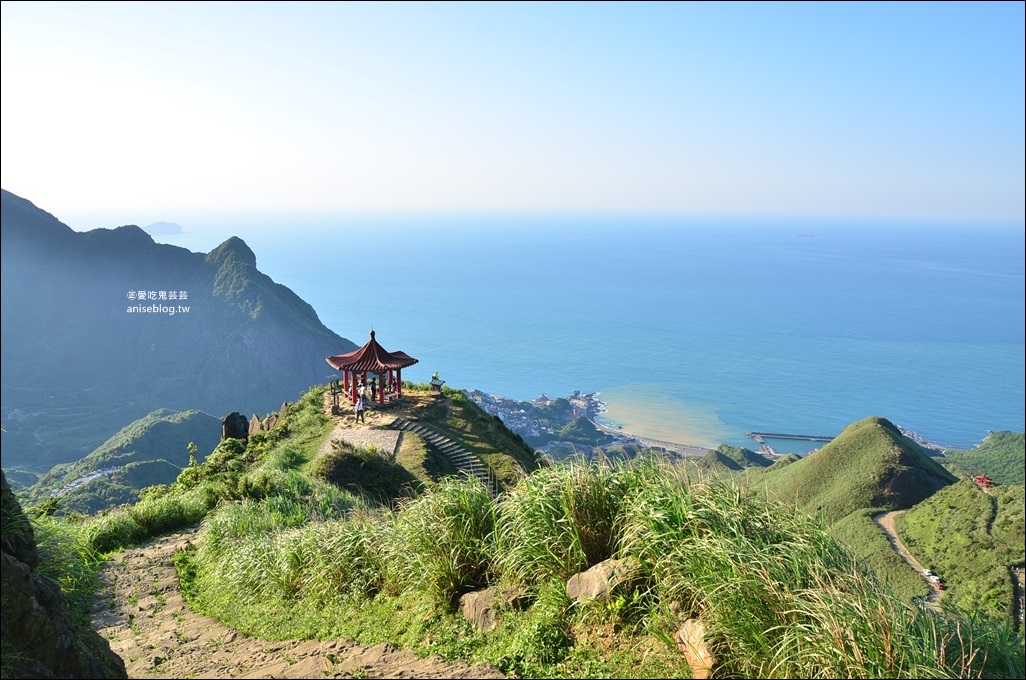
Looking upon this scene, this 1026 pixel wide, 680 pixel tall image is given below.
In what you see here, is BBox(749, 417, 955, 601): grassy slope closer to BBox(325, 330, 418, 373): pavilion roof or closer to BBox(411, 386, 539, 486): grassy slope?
BBox(411, 386, 539, 486): grassy slope

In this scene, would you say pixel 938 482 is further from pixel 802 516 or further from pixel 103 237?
pixel 103 237

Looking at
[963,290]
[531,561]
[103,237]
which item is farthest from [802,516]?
[963,290]

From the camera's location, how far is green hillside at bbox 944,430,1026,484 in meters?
63.3

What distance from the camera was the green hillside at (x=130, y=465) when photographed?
1441 inches

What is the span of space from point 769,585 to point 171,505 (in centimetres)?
1192

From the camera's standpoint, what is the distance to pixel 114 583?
9.14m

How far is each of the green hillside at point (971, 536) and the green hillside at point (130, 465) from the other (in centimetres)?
4426

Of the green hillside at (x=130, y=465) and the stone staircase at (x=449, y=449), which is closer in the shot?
the stone staircase at (x=449, y=449)

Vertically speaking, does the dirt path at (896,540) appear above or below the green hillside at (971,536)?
below

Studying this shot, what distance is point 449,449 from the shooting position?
850 inches

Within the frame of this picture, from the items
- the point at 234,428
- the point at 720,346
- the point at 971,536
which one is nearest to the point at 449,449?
the point at 234,428

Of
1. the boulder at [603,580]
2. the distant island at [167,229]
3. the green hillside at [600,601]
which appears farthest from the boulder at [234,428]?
the distant island at [167,229]

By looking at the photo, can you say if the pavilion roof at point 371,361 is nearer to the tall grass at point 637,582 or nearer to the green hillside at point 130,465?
the tall grass at point 637,582

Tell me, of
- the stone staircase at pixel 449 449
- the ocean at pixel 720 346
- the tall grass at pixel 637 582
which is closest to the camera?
the tall grass at pixel 637 582
